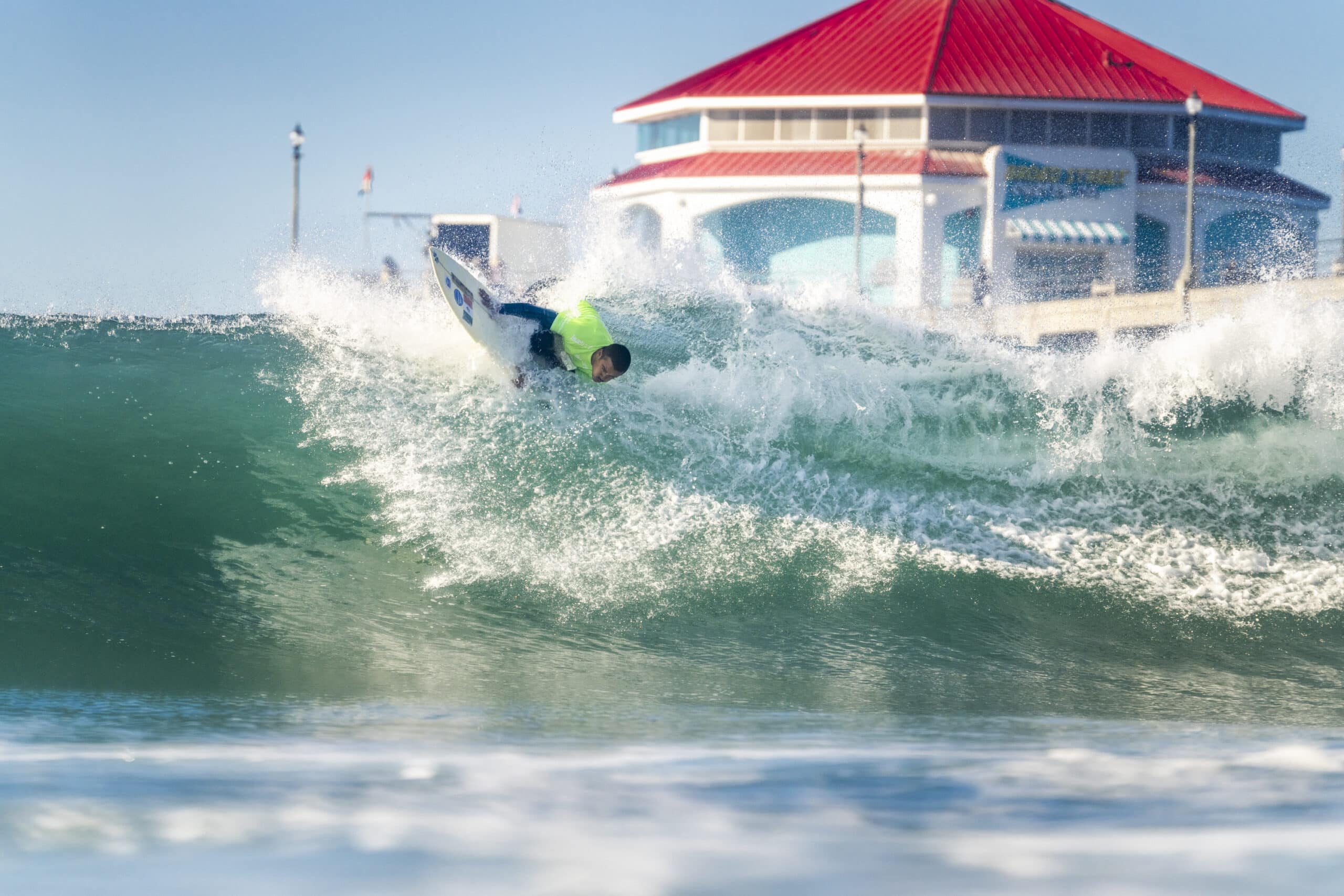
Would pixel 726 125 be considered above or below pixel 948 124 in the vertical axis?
above

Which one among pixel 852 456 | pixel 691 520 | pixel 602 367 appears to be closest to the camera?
pixel 691 520

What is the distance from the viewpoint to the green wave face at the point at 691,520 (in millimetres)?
5484

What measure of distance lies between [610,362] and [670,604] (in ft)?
7.03

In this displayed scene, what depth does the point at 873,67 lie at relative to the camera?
37781 mm

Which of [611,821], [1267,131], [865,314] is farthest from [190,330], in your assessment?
[1267,131]

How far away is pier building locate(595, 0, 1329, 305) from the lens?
36031 millimetres

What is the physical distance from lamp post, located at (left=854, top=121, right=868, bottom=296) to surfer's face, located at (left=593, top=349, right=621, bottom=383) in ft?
58.0

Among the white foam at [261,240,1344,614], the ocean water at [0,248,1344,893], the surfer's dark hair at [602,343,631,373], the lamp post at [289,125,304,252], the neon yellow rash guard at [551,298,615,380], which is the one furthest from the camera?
the lamp post at [289,125,304,252]

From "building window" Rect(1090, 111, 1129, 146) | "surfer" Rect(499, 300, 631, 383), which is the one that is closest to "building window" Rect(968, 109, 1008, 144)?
"building window" Rect(1090, 111, 1129, 146)

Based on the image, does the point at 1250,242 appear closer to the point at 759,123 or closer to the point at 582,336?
the point at 759,123

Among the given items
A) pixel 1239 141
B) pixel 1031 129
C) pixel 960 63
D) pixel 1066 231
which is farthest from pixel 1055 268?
pixel 1239 141

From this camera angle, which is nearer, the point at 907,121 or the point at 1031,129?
the point at 907,121

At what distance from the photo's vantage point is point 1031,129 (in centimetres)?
3722

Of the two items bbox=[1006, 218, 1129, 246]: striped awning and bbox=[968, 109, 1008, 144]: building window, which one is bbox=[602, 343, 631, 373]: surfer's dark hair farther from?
bbox=[968, 109, 1008, 144]: building window
